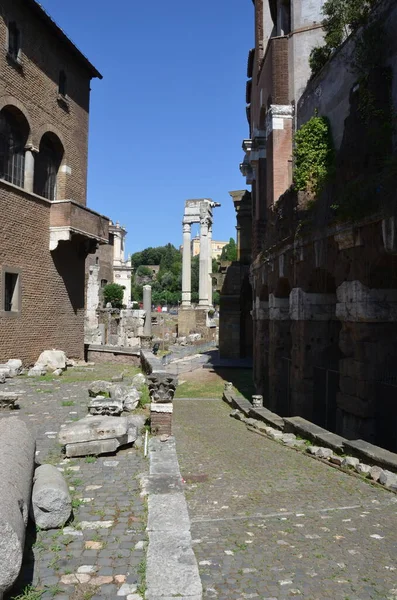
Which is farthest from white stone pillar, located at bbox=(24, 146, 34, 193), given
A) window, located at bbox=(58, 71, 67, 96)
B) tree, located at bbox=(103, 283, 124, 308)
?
tree, located at bbox=(103, 283, 124, 308)

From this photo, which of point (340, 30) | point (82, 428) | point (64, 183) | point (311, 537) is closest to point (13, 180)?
point (64, 183)

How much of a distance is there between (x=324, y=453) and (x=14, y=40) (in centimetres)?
1605

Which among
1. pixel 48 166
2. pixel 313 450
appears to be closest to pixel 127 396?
pixel 313 450

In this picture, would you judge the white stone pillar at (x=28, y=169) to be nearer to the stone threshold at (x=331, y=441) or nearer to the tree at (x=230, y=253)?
the stone threshold at (x=331, y=441)

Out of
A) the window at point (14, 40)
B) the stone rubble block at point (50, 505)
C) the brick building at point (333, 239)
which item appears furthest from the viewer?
the window at point (14, 40)

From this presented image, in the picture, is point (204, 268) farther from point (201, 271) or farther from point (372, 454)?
point (372, 454)

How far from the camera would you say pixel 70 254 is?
19859 mm

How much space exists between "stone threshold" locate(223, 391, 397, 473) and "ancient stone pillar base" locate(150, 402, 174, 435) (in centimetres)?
290

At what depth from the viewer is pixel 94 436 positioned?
700 centimetres

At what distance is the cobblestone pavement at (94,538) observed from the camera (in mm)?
3646

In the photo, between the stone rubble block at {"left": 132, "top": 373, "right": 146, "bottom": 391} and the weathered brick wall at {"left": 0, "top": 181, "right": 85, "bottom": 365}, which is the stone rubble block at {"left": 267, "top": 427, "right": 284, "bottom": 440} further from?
the weathered brick wall at {"left": 0, "top": 181, "right": 85, "bottom": 365}

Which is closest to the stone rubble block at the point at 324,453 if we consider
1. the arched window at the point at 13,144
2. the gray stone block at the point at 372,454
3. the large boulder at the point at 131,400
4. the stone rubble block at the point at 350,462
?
the gray stone block at the point at 372,454

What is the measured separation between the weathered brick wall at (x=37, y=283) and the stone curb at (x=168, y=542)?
11771mm

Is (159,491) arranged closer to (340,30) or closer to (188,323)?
(340,30)
